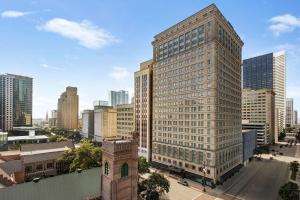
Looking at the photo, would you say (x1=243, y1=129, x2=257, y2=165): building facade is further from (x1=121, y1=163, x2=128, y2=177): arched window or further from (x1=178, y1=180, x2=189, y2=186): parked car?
(x1=121, y1=163, x2=128, y2=177): arched window

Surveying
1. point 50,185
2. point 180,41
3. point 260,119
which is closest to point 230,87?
point 180,41

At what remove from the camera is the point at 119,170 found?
31.7 m

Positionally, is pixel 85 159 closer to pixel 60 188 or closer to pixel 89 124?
pixel 60 188

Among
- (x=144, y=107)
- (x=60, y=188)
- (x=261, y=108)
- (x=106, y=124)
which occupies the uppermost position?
(x=144, y=107)

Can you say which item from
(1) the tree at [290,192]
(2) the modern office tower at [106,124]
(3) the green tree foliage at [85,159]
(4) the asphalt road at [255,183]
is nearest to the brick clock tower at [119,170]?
(3) the green tree foliage at [85,159]

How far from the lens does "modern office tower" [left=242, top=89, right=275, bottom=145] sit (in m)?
160

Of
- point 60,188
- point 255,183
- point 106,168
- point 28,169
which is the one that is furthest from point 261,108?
point 60,188

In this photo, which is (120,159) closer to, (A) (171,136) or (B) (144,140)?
(A) (171,136)

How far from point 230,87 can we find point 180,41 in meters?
28.2

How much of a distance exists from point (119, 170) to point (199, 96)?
161ft

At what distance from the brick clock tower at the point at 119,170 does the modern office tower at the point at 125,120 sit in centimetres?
8643

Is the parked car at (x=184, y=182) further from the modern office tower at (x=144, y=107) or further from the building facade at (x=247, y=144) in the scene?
the building facade at (x=247, y=144)

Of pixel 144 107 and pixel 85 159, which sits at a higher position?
pixel 144 107

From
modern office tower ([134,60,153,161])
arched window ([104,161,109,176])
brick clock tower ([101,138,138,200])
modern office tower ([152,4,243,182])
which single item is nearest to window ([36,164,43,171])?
modern office tower ([134,60,153,161])
